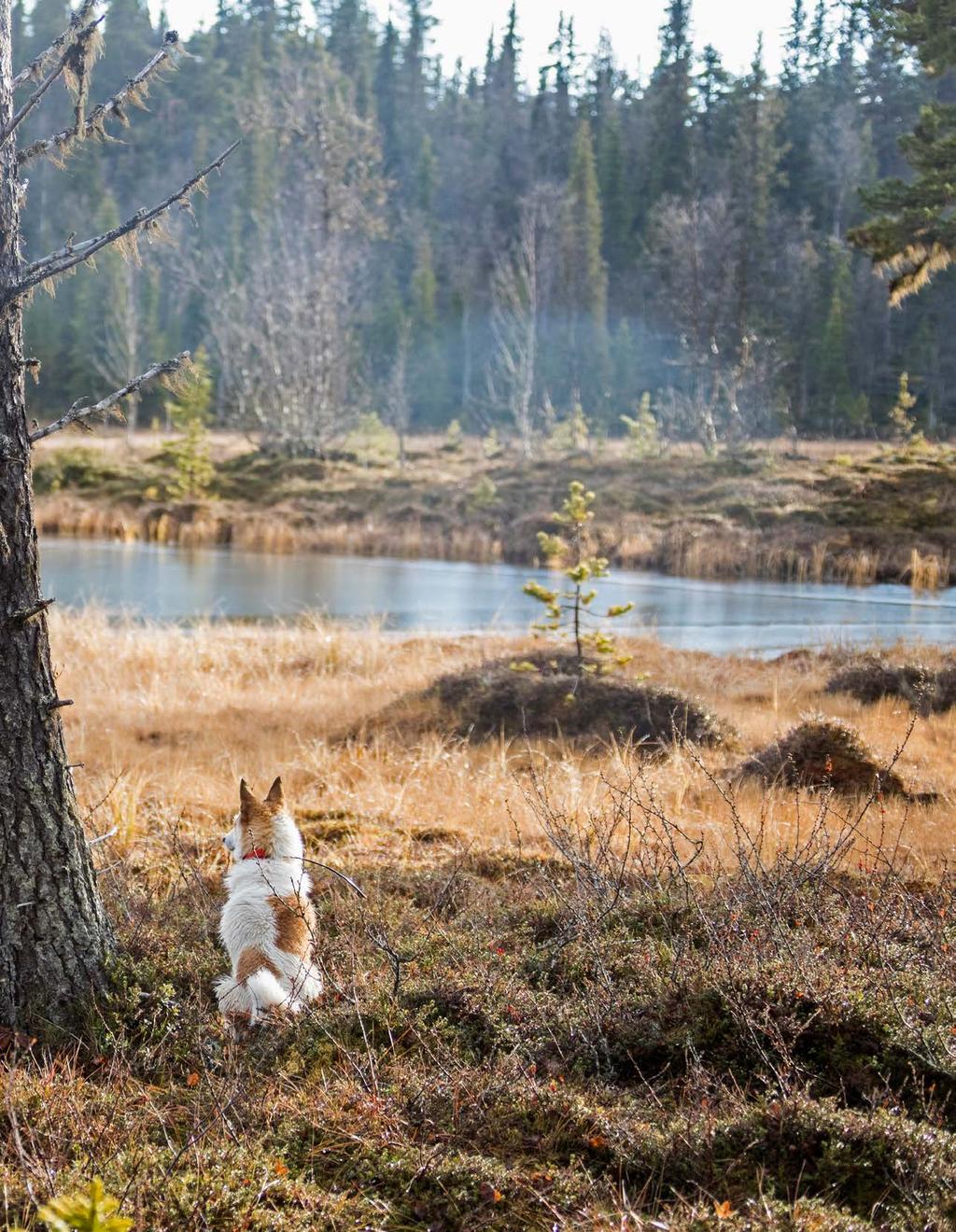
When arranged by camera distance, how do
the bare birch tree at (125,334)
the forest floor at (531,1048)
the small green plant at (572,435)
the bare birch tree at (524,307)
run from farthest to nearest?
the bare birch tree at (125,334) < the bare birch tree at (524,307) < the small green plant at (572,435) < the forest floor at (531,1048)

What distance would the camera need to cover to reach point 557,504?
1372 inches

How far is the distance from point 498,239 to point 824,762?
64.5 m

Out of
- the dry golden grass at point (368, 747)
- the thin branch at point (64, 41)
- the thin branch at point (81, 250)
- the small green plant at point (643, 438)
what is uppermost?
the small green plant at point (643, 438)

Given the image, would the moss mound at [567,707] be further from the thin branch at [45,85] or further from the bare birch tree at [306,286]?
the bare birch tree at [306,286]

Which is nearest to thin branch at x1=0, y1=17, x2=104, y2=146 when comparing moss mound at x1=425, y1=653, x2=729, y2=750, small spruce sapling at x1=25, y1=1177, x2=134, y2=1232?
small spruce sapling at x1=25, y1=1177, x2=134, y2=1232

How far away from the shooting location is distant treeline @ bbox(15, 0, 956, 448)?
142ft

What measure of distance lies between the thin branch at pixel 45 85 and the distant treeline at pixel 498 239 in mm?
35946

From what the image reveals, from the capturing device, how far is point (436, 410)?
207 ft

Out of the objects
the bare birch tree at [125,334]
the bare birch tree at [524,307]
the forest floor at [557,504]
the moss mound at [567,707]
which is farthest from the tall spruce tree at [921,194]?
the bare birch tree at [125,334]

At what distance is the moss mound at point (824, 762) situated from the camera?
24.2ft

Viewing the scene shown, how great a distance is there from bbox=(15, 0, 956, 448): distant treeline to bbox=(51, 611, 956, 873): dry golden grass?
1090 inches

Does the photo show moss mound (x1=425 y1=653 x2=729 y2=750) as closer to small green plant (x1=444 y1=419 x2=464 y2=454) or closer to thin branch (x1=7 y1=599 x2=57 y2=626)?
thin branch (x1=7 y1=599 x2=57 y2=626)

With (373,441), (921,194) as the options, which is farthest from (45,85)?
(373,441)

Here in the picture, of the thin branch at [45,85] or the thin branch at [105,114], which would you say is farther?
the thin branch at [105,114]
